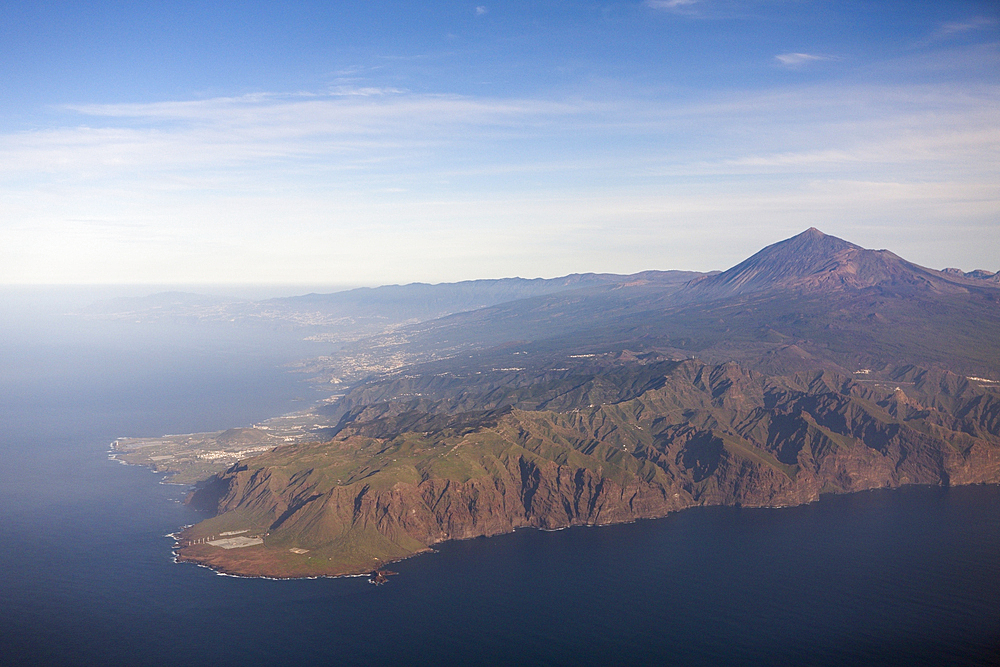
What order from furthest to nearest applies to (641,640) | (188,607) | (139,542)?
(139,542), (188,607), (641,640)

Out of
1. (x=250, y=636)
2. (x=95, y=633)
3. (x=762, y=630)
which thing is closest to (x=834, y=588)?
(x=762, y=630)

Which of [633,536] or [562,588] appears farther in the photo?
[633,536]

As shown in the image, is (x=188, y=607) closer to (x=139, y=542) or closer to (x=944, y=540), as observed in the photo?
(x=139, y=542)

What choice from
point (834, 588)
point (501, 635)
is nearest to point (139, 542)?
point (501, 635)

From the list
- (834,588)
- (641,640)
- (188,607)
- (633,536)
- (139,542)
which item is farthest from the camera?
(633,536)

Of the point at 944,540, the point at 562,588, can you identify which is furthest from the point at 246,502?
the point at 944,540

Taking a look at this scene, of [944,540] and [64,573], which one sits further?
[944,540]

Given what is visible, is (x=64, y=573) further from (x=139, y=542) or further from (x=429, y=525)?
(x=429, y=525)

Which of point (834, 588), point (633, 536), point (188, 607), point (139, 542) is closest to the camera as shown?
point (188, 607)

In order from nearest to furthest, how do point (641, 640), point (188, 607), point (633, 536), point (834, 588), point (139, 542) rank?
point (641, 640), point (188, 607), point (834, 588), point (139, 542), point (633, 536)
